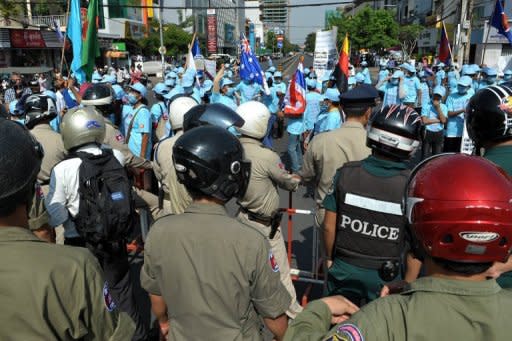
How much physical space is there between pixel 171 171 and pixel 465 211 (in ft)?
8.99

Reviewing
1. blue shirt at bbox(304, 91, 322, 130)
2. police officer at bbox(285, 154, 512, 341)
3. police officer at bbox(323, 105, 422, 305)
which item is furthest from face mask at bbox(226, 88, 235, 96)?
police officer at bbox(285, 154, 512, 341)

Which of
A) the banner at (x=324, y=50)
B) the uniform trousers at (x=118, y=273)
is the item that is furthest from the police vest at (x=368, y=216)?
the banner at (x=324, y=50)

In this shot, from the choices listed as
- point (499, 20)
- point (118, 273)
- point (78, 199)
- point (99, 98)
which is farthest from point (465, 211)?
point (499, 20)

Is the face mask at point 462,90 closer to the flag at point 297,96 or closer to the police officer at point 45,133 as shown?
the flag at point 297,96

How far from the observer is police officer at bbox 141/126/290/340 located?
1.92 meters

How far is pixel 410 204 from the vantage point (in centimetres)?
131

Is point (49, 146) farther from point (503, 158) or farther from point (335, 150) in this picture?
point (503, 158)

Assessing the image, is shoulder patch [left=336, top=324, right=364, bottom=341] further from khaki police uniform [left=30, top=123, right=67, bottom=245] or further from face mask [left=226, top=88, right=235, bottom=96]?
face mask [left=226, top=88, right=235, bottom=96]

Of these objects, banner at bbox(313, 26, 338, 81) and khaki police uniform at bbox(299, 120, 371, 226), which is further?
banner at bbox(313, 26, 338, 81)

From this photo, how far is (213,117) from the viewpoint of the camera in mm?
3248

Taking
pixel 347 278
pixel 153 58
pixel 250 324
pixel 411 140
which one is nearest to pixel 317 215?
pixel 347 278

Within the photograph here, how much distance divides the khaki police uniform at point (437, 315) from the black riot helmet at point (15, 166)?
42.7 inches

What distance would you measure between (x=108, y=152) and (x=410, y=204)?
260cm

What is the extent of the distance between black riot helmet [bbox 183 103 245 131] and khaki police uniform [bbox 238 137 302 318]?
0.29 m
